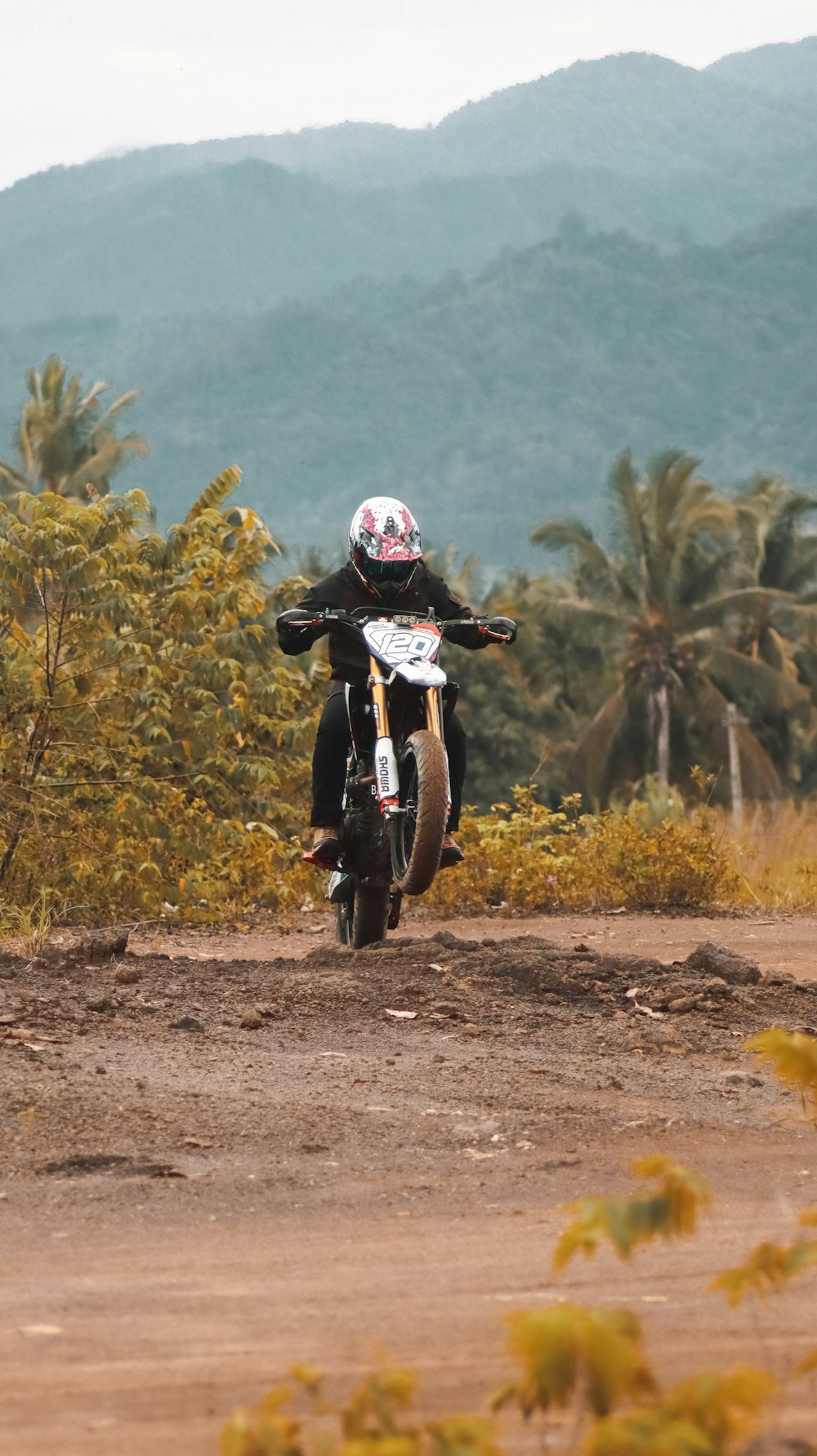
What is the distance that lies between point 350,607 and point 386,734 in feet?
2.60

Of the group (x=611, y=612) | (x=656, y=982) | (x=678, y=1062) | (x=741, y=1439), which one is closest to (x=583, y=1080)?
(x=678, y=1062)

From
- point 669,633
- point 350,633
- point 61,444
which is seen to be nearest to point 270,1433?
point 350,633

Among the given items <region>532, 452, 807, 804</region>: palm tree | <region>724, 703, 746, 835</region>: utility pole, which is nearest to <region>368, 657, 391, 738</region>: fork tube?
<region>724, 703, 746, 835</region>: utility pole

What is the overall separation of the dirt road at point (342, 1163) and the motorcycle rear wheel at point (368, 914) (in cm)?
30

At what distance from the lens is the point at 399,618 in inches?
330

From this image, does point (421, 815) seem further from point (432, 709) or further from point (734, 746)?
point (734, 746)

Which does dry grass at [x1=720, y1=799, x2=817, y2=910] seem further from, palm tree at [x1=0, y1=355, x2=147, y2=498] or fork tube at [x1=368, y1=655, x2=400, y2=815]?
palm tree at [x1=0, y1=355, x2=147, y2=498]

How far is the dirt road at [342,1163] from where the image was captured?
312cm

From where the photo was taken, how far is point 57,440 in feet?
194

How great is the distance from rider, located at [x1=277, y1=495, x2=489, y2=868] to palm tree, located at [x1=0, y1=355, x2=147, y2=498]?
4748cm

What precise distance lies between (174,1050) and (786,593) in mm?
48644

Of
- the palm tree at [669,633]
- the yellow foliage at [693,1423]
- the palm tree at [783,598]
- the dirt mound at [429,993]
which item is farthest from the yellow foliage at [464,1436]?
the palm tree at [783,598]

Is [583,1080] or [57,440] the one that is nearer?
[583,1080]

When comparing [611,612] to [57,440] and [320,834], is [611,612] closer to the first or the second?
[57,440]
